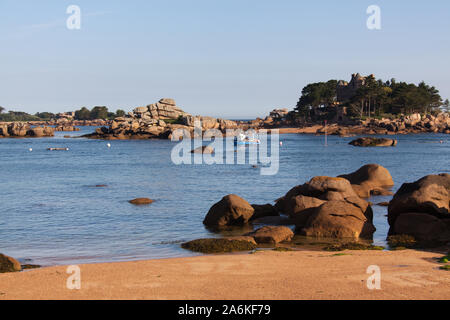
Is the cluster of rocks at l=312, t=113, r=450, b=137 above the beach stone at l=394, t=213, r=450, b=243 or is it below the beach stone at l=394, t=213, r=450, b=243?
above

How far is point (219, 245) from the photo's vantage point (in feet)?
69.2

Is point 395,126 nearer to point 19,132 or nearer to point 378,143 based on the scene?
point 378,143

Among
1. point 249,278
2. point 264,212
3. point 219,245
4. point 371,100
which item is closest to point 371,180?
point 264,212

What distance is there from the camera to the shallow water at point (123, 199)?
889 inches

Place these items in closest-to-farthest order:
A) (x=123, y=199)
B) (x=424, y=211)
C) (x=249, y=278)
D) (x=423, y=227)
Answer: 1. (x=249, y=278)
2. (x=423, y=227)
3. (x=424, y=211)
4. (x=123, y=199)

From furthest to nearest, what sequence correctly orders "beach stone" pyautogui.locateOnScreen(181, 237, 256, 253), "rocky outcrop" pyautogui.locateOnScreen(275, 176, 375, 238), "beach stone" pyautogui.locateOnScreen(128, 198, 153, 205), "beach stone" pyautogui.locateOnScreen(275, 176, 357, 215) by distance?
"beach stone" pyautogui.locateOnScreen(128, 198, 153, 205), "beach stone" pyautogui.locateOnScreen(275, 176, 357, 215), "rocky outcrop" pyautogui.locateOnScreen(275, 176, 375, 238), "beach stone" pyautogui.locateOnScreen(181, 237, 256, 253)

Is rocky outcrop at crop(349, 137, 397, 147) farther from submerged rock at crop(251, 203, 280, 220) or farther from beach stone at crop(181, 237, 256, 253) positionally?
beach stone at crop(181, 237, 256, 253)

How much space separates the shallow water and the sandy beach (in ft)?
11.0

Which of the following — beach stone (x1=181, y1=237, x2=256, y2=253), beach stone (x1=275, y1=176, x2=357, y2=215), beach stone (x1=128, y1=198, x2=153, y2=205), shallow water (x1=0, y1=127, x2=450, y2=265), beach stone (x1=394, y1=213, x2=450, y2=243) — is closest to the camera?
beach stone (x1=181, y1=237, x2=256, y2=253)

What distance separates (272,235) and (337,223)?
124 inches

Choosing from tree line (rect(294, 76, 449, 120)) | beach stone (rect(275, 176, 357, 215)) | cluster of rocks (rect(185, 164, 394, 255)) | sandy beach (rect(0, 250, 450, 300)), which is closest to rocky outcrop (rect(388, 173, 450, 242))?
cluster of rocks (rect(185, 164, 394, 255))

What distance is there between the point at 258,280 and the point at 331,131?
140721mm

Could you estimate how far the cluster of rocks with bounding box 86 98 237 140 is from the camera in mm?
135250
